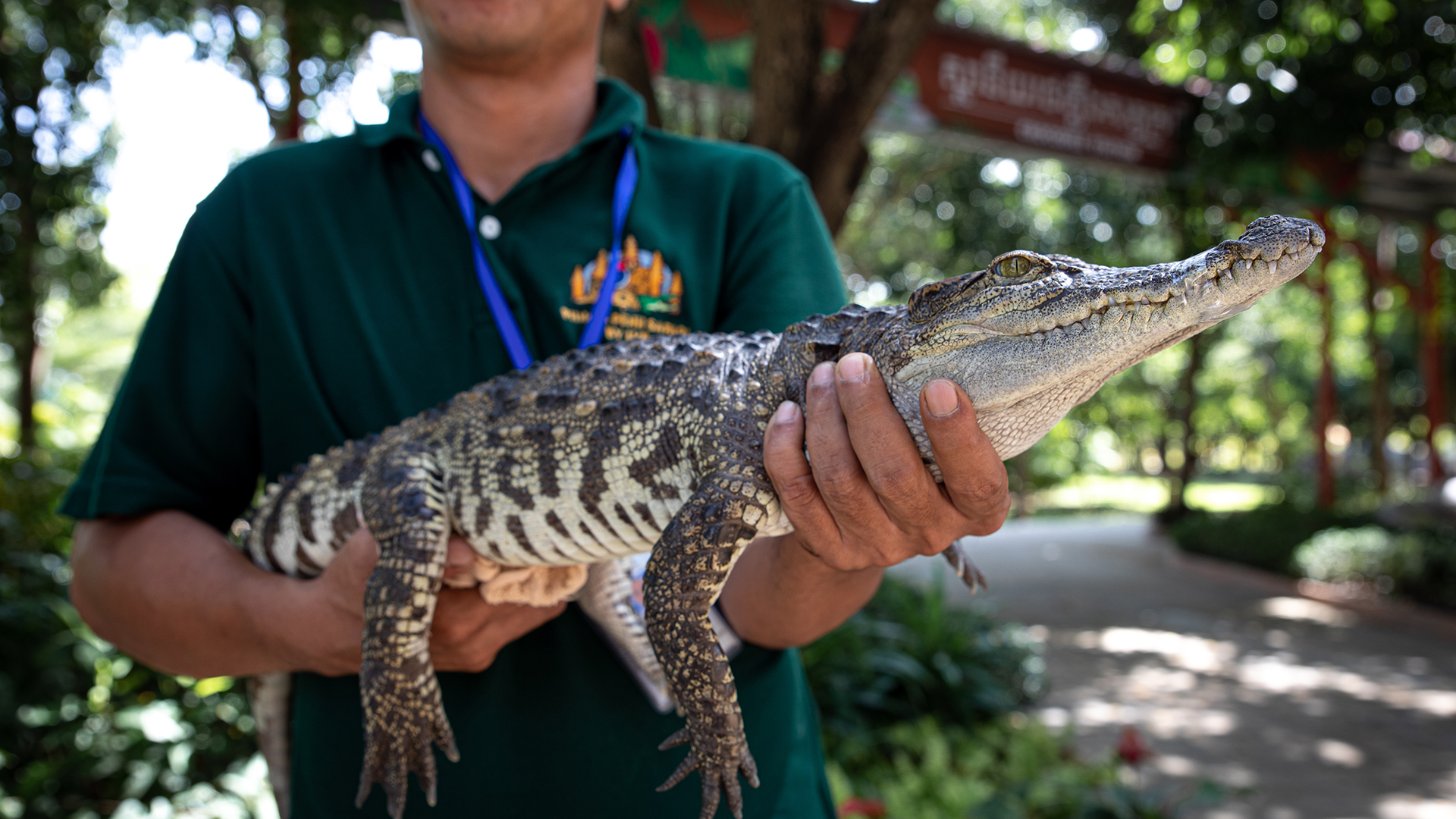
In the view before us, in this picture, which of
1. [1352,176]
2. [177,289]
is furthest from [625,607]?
[1352,176]

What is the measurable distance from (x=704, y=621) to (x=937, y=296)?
732 mm

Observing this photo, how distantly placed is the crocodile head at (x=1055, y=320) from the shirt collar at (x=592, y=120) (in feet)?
3.57

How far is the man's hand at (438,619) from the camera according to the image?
73.2 inches

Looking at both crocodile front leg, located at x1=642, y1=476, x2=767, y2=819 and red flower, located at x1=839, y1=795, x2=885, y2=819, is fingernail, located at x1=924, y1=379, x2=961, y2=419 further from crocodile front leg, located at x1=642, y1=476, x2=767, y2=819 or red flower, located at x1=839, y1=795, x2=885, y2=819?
red flower, located at x1=839, y1=795, x2=885, y2=819

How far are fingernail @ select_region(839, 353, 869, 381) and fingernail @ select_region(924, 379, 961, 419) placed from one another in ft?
0.39

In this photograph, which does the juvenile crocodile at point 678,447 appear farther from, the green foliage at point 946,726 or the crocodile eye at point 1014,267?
the green foliage at point 946,726

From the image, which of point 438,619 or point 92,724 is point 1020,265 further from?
point 92,724

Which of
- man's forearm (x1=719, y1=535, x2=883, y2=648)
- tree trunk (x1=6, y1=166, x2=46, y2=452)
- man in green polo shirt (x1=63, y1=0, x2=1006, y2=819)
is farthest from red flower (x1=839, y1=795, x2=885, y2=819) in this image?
tree trunk (x1=6, y1=166, x2=46, y2=452)

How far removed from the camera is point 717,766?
158 centimetres

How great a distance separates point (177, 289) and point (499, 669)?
3.89 feet

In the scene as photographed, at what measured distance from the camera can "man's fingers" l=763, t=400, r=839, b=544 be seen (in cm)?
150

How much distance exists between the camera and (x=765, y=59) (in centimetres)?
462

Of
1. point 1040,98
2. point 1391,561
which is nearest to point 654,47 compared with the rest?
point 1040,98

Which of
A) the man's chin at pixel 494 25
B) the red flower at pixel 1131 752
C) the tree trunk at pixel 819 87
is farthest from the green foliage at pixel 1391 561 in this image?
the man's chin at pixel 494 25
